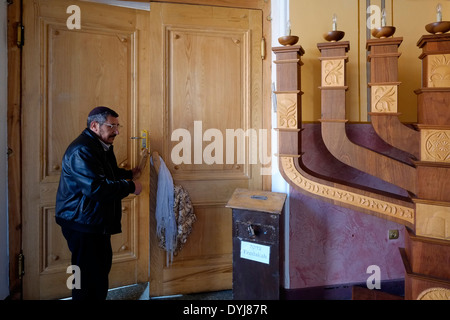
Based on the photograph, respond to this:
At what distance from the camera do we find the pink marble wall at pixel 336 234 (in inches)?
73.2

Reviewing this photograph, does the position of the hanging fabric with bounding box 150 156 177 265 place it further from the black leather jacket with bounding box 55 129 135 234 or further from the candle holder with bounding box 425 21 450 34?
the candle holder with bounding box 425 21 450 34

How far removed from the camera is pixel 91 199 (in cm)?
146

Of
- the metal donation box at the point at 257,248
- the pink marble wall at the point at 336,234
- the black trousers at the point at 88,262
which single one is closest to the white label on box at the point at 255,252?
the metal donation box at the point at 257,248

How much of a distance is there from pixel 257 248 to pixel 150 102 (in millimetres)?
1149

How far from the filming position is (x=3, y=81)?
1.73 m

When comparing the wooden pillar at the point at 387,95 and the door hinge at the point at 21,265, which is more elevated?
the wooden pillar at the point at 387,95

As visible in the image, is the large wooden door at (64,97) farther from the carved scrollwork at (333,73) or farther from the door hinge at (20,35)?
the carved scrollwork at (333,73)

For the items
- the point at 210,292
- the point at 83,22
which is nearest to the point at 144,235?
the point at 210,292

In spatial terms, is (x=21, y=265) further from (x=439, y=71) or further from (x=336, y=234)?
(x=439, y=71)

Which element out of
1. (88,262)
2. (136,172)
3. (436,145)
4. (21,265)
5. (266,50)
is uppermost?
(266,50)

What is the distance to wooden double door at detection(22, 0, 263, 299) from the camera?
184 centimetres

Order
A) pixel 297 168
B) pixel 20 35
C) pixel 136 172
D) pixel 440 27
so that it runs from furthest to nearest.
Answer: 1. pixel 136 172
2. pixel 20 35
3. pixel 297 168
4. pixel 440 27

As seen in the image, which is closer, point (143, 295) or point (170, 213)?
point (170, 213)

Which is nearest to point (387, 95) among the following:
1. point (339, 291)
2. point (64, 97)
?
point (339, 291)
